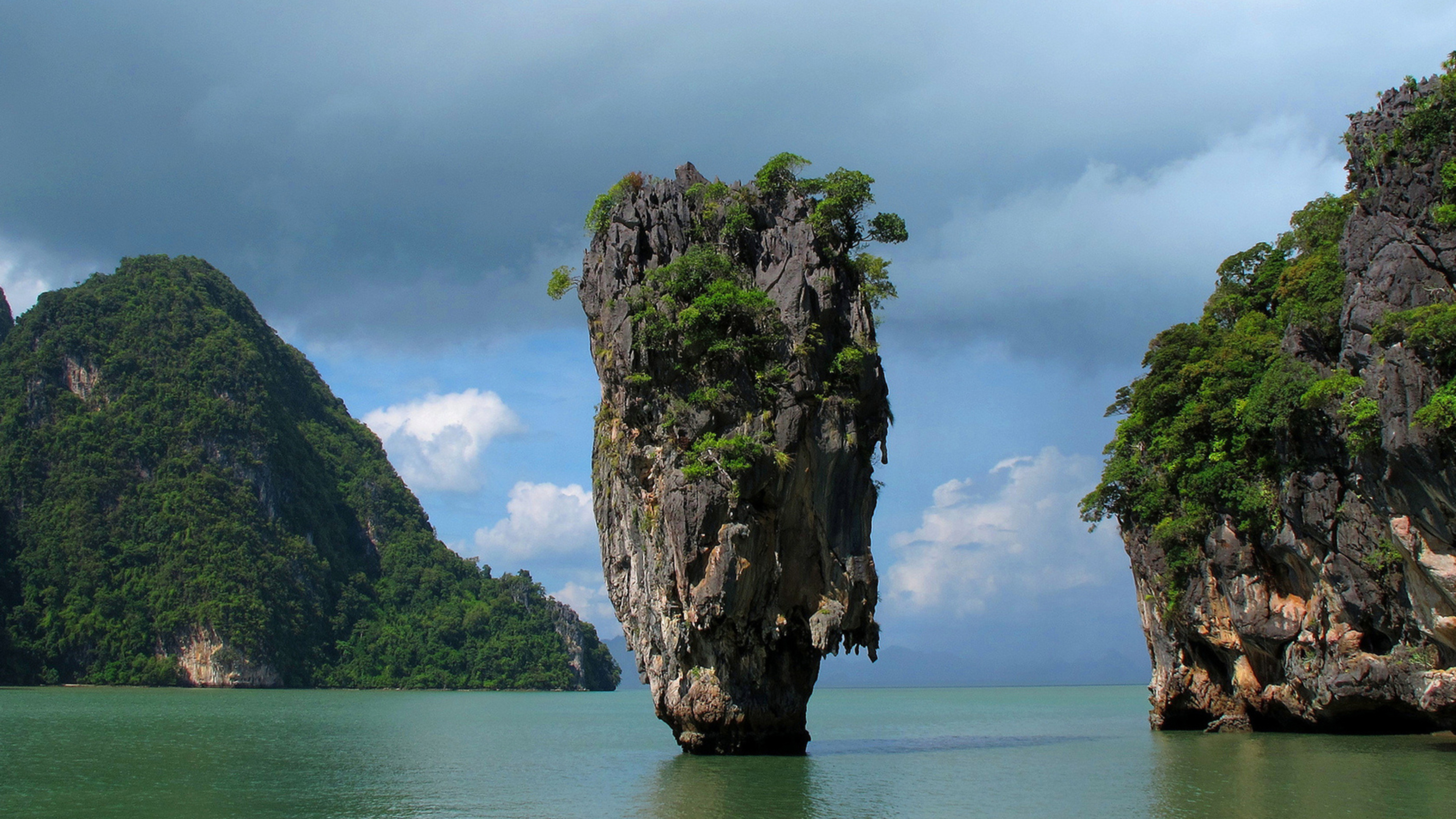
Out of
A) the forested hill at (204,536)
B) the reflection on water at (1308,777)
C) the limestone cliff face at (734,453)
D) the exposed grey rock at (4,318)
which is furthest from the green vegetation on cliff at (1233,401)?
the exposed grey rock at (4,318)

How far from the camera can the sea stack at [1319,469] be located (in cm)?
2080

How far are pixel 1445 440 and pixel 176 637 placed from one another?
102 meters

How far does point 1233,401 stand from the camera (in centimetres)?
2817

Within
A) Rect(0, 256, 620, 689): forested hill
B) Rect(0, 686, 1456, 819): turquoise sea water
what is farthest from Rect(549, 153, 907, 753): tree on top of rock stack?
Rect(0, 256, 620, 689): forested hill

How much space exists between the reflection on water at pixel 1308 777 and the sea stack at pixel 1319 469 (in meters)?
1.08

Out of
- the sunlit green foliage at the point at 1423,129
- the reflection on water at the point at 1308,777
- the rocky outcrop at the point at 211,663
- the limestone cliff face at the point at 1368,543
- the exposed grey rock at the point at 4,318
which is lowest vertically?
the rocky outcrop at the point at 211,663

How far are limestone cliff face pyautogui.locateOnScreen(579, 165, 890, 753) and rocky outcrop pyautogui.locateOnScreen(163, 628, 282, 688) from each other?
269 feet

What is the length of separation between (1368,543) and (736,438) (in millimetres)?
14492

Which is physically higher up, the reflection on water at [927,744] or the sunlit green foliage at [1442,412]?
the sunlit green foliage at [1442,412]

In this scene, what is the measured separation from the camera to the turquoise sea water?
60.2ft

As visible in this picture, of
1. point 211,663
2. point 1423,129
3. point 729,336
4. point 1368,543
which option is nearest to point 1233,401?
point 1368,543

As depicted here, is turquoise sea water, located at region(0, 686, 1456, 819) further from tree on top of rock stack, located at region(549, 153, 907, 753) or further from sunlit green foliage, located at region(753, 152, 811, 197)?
sunlit green foliage, located at region(753, 152, 811, 197)

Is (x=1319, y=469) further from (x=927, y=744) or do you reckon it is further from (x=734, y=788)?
(x=734, y=788)

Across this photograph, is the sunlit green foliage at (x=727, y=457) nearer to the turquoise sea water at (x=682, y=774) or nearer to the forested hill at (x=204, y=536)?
the turquoise sea water at (x=682, y=774)
